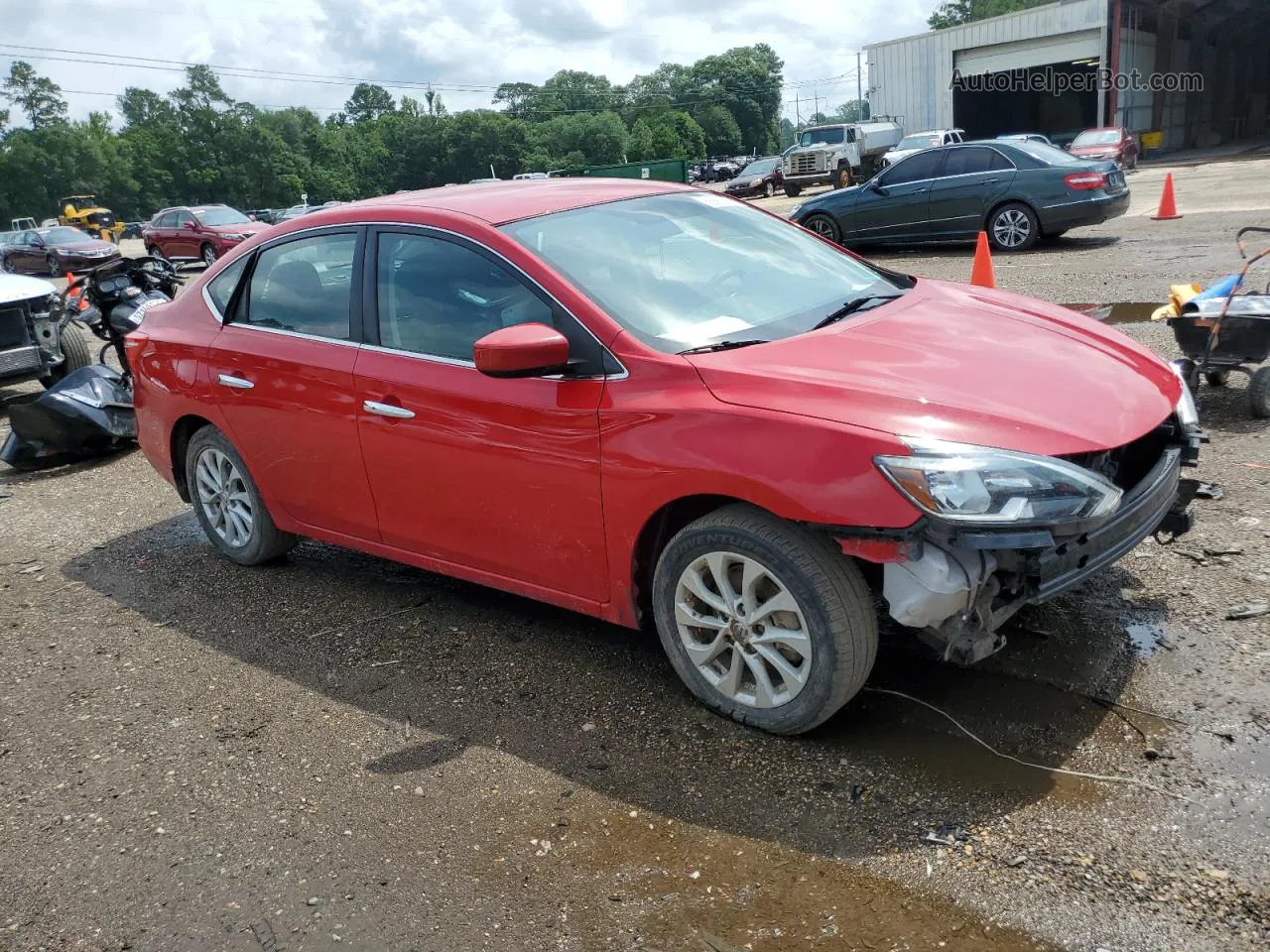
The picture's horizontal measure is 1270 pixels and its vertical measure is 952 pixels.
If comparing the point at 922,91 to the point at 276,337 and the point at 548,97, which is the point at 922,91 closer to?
the point at 276,337

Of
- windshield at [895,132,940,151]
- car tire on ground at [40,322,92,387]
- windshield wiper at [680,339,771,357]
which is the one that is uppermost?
windshield at [895,132,940,151]

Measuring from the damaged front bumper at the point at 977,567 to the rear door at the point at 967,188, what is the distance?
11630 millimetres

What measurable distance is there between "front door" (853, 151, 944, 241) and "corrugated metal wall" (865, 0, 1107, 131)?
31593 mm

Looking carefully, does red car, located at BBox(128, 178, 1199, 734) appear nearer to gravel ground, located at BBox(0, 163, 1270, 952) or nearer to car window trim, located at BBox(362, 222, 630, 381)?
car window trim, located at BBox(362, 222, 630, 381)

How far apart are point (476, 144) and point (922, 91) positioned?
193 ft

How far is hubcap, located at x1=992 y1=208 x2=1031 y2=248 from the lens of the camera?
44.9 feet

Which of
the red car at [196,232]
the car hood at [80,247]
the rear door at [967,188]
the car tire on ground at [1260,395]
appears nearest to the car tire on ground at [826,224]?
the rear door at [967,188]

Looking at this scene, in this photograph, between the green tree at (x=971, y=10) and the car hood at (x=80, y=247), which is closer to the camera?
the car hood at (x=80, y=247)

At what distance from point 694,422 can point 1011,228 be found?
1207cm

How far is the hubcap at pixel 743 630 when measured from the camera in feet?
10.3

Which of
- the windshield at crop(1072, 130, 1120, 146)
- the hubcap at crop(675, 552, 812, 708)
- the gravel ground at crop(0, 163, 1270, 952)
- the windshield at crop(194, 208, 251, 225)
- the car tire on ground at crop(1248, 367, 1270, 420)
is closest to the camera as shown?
the gravel ground at crop(0, 163, 1270, 952)

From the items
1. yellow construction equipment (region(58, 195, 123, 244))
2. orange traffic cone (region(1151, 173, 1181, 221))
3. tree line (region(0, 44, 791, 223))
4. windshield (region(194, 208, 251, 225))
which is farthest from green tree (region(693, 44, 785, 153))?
orange traffic cone (region(1151, 173, 1181, 221))

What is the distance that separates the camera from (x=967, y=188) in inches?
547

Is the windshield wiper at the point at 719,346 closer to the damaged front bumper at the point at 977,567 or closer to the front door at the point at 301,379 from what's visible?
the damaged front bumper at the point at 977,567
